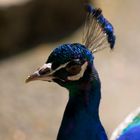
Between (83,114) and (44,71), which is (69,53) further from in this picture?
(83,114)

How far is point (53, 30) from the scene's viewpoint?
371 cm

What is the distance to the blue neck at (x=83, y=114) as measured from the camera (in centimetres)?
156

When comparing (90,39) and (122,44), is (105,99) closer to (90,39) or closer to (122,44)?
(122,44)

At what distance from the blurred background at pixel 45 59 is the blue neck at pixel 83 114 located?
1.14 meters

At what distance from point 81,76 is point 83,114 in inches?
5.2

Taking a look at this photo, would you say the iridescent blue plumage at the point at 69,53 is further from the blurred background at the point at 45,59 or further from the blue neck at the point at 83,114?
the blurred background at the point at 45,59

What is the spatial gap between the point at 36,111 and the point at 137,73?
0.71m

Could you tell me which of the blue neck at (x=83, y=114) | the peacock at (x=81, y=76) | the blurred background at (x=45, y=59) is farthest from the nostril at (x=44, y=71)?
the blurred background at (x=45, y=59)

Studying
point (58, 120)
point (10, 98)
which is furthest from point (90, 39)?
point (10, 98)

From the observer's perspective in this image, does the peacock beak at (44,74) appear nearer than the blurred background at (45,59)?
Yes

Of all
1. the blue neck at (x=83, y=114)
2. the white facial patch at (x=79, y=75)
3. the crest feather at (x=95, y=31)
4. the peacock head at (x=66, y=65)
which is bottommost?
the blue neck at (x=83, y=114)

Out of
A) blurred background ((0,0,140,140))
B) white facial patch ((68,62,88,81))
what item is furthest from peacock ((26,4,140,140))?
blurred background ((0,0,140,140))

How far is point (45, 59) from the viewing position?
3352mm

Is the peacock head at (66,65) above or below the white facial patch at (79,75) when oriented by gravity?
above
